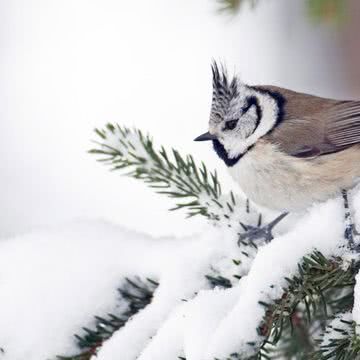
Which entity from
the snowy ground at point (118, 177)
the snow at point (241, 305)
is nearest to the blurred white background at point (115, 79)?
the snowy ground at point (118, 177)

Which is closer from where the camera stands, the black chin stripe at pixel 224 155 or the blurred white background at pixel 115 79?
the black chin stripe at pixel 224 155

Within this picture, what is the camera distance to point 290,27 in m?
4.55

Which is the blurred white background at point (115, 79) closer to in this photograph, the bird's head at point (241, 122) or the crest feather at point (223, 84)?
the bird's head at point (241, 122)

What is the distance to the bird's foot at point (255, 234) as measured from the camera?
147 centimetres

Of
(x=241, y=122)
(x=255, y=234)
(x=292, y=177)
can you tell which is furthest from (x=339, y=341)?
(x=241, y=122)

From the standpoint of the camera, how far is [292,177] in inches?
76.7

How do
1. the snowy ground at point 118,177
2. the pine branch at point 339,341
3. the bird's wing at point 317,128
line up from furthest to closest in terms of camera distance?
the bird's wing at point 317,128 < the snowy ground at point 118,177 < the pine branch at point 339,341

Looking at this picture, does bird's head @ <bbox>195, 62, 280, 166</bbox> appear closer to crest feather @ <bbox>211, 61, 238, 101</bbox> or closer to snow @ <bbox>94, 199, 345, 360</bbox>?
crest feather @ <bbox>211, 61, 238, 101</bbox>

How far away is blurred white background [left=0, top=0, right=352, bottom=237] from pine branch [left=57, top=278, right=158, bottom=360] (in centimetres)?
193

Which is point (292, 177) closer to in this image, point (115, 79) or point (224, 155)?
point (224, 155)

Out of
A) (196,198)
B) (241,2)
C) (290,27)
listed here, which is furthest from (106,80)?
(196,198)

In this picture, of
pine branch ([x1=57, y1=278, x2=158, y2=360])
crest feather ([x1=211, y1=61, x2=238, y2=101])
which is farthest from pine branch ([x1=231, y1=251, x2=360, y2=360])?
crest feather ([x1=211, y1=61, x2=238, y2=101])

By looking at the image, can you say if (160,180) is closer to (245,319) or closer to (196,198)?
(196,198)

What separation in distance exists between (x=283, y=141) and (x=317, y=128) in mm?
98
